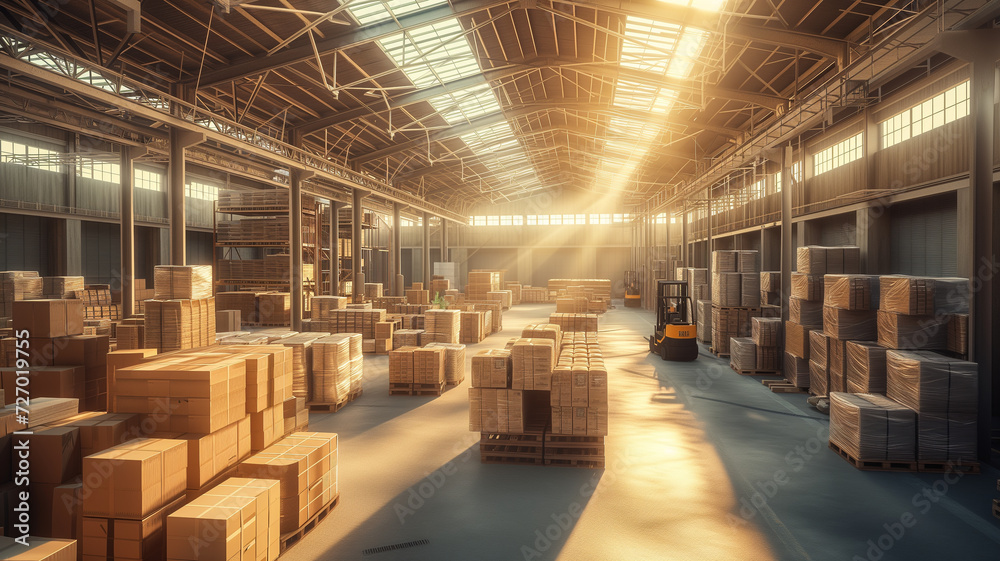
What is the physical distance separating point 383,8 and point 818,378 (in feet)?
39.5

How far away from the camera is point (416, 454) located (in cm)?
717

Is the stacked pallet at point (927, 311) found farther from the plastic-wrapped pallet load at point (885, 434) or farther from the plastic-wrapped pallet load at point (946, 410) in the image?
the plastic-wrapped pallet load at point (885, 434)

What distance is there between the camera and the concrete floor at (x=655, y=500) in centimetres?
474

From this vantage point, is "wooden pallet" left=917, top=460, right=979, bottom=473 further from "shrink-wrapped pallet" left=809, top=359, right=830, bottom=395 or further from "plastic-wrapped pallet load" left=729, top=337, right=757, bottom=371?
"plastic-wrapped pallet load" left=729, top=337, right=757, bottom=371

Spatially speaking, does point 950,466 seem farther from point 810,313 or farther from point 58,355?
point 58,355

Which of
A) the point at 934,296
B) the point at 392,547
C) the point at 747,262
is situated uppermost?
the point at 747,262

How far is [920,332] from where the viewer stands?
24.8 ft

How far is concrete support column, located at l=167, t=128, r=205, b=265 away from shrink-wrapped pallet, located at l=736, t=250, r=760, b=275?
14.6 m

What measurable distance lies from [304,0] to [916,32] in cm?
1106

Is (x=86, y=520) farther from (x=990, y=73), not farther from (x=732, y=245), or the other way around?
(x=732, y=245)

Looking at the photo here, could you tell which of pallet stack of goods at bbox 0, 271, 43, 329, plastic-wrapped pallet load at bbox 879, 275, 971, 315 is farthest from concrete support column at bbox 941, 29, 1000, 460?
pallet stack of goods at bbox 0, 271, 43, 329

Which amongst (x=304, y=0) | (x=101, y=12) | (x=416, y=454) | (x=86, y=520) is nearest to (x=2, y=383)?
(x=86, y=520)

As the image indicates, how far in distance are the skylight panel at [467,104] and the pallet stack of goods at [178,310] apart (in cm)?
1048

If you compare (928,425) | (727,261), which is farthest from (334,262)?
(928,425)
